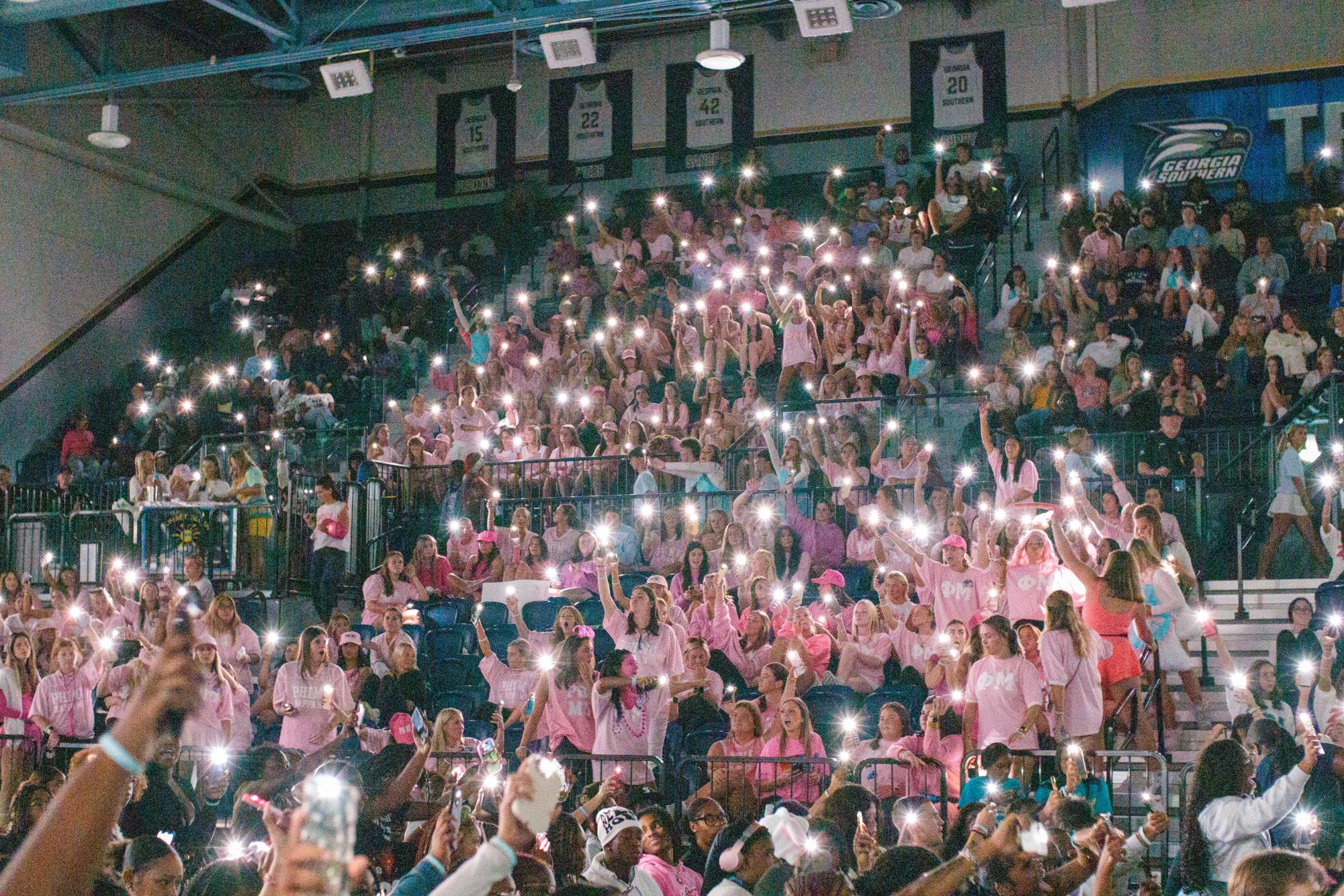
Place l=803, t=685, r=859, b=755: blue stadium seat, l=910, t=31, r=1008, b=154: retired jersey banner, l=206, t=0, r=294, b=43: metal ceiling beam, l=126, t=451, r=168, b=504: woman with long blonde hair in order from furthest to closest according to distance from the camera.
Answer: l=910, t=31, r=1008, b=154: retired jersey banner < l=206, t=0, r=294, b=43: metal ceiling beam < l=126, t=451, r=168, b=504: woman with long blonde hair < l=803, t=685, r=859, b=755: blue stadium seat

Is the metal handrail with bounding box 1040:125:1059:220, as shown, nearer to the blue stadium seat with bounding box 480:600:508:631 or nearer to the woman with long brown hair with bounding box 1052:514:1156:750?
the blue stadium seat with bounding box 480:600:508:631

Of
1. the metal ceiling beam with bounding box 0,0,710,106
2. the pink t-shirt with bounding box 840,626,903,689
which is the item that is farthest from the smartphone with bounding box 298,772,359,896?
the metal ceiling beam with bounding box 0,0,710,106

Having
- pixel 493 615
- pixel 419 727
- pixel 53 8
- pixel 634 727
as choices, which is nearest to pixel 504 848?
pixel 419 727

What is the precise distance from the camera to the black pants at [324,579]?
547 inches

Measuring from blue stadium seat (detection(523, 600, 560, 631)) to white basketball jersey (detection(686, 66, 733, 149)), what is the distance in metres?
10.3

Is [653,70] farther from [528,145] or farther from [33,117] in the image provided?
[33,117]

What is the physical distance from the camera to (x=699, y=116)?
840 inches

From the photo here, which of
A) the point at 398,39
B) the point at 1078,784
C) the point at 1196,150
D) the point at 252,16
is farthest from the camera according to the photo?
the point at 1196,150

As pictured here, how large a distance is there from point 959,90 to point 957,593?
10.9m

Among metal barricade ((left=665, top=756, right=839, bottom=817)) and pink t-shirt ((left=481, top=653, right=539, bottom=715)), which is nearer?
metal barricade ((left=665, top=756, right=839, bottom=817))

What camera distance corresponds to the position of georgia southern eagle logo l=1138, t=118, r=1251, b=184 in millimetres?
19391

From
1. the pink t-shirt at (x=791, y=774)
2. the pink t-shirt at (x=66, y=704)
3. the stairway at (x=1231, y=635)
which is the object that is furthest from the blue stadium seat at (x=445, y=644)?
the stairway at (x=1231, y=635)

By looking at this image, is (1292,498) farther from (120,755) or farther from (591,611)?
(120,755)

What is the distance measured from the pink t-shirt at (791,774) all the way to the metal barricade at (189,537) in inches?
281
